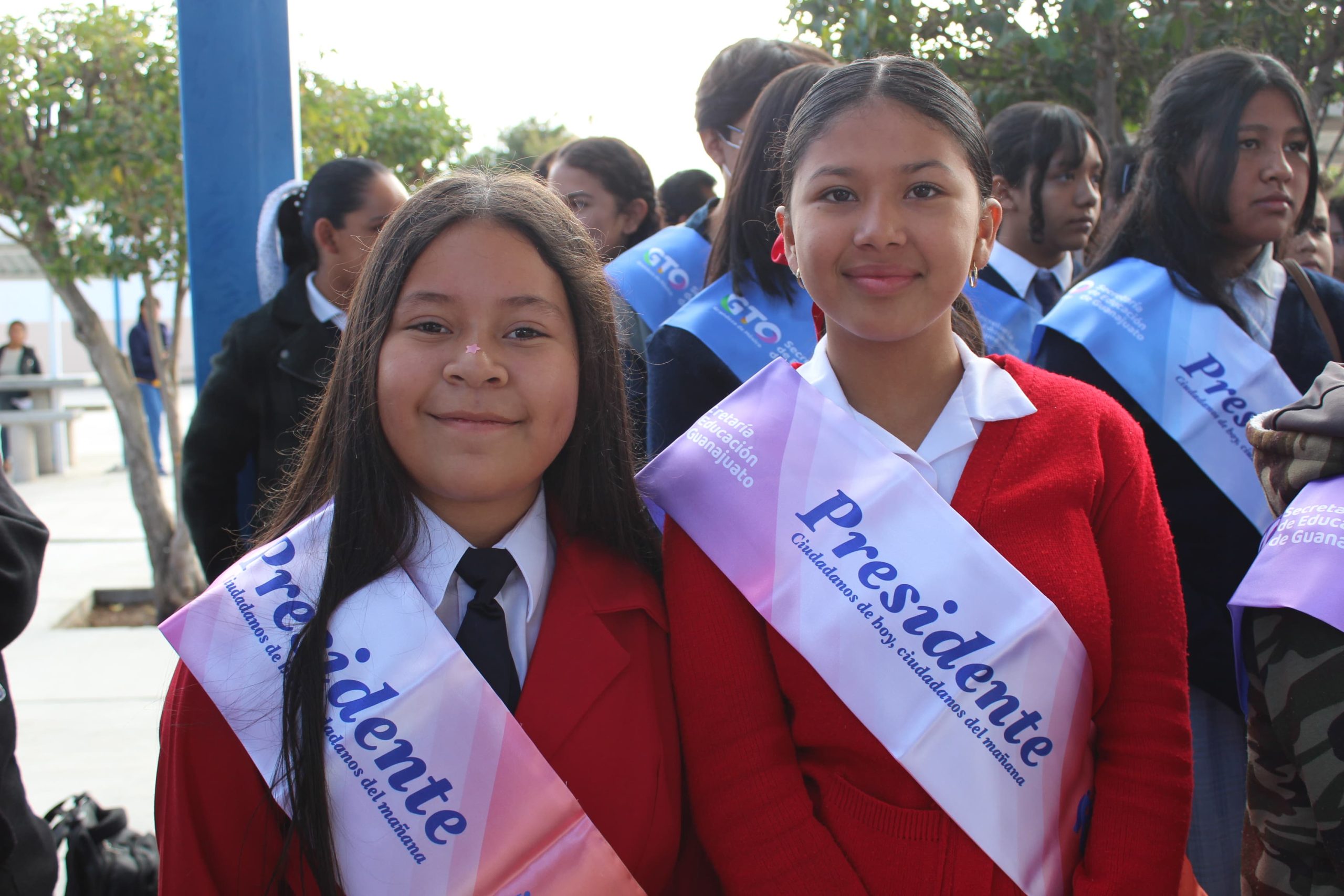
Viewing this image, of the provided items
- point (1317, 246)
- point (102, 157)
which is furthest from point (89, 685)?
point (1317, 246)

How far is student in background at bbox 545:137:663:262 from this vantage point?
12.8ft

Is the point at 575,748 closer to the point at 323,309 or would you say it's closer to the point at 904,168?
the point at 904,168

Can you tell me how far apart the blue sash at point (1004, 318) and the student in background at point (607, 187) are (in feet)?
4.63

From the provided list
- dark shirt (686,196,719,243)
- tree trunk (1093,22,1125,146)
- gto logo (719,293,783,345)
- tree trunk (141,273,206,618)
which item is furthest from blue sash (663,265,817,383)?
tree trunk (141,273,206,618)

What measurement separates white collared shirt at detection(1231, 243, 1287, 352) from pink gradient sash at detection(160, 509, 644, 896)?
174cm

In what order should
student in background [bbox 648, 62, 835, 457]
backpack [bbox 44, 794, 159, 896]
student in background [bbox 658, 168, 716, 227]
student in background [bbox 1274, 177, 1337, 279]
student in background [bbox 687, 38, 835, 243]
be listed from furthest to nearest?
1. student in background [bbox 658, 168, 716, 227]
2. student in background [bbox 1274, 177, 1337, 279]
3. student in background [bbox 687, 38, 835, 243]
4. backpack [bbox 44, 794, 159, 896]
5. student in background [bbox 648, 62, 835, 457]

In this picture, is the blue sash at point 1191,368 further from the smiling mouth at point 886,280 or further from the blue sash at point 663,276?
the blue sash at point 663,276

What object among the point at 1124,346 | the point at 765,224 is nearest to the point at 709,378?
the point at 765,224

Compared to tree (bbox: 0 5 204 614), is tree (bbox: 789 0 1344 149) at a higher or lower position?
higher

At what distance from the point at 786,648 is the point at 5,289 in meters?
29.7

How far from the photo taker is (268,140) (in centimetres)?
329

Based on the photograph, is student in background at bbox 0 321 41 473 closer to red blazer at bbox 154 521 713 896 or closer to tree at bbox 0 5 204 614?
tree at bbox 0 5 204 614

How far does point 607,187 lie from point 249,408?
159 centimetres

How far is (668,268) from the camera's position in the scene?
3041mm
